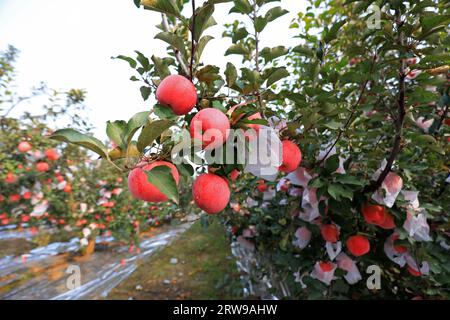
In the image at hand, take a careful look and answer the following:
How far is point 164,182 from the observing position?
0.38 meters

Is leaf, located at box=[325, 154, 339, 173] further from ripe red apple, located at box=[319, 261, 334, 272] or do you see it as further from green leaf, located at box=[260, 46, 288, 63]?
ripe red apple, located at box=[319, 261, 334, 272]

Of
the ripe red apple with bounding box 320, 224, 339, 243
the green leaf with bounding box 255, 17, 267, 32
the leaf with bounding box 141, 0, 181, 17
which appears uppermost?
the green leaf with bounding box 255, 17, 267, 32

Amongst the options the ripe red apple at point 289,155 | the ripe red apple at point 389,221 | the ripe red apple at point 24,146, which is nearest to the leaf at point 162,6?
the ripe red apple at point 289,155

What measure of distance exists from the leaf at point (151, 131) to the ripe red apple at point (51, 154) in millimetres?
2733

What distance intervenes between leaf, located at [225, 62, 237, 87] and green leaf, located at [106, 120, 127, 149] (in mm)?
257

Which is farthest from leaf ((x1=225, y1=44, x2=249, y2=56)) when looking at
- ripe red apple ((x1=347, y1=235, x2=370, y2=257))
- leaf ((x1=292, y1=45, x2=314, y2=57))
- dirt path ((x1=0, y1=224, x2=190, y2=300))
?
dirt path ((x1=0, y1=224, x2=190, y2=300))

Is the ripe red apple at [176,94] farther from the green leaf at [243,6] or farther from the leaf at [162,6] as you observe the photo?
the green leaf at [243,6]

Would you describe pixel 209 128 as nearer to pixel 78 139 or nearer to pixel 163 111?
pixel 163 111

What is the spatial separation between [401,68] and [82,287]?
11.1 feet

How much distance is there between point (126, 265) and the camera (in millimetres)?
3324

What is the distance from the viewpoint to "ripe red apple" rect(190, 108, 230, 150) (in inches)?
16.7

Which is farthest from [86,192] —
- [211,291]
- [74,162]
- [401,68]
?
[401,68]

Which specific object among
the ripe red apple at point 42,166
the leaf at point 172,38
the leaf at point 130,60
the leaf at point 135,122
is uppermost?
the leaf at point 130,60

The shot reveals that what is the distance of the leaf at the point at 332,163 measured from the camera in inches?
29.2
